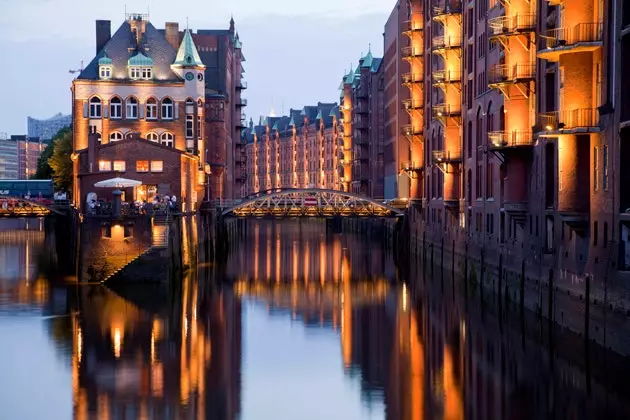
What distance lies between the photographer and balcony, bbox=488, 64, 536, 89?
48.8 meters

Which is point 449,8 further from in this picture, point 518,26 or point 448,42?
point 518,26

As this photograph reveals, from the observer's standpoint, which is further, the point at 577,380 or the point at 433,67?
the point at 433,67

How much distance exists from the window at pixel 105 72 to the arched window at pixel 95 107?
76.9 inches

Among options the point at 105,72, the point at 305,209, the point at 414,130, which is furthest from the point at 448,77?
the point at 105,72

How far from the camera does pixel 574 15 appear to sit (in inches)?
1517

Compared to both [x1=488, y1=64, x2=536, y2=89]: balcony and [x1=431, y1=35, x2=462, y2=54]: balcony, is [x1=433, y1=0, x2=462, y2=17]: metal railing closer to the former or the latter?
[x1=431, y1=35, x2=462, y2=54]: balcony

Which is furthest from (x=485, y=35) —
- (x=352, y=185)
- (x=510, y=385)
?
(x=352, y=185)

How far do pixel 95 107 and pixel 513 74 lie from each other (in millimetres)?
50163

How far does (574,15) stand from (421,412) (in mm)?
16436

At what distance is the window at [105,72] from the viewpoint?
9119 centimetres

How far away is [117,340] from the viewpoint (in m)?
42.7

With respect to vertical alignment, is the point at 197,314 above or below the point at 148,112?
below

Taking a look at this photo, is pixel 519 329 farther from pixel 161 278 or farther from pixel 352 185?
pixel 352 185

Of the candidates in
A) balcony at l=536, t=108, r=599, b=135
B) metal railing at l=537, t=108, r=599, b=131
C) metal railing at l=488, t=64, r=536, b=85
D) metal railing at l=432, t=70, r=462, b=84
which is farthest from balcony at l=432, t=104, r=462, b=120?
balcony at l=536, t=108, r=599, b=135
